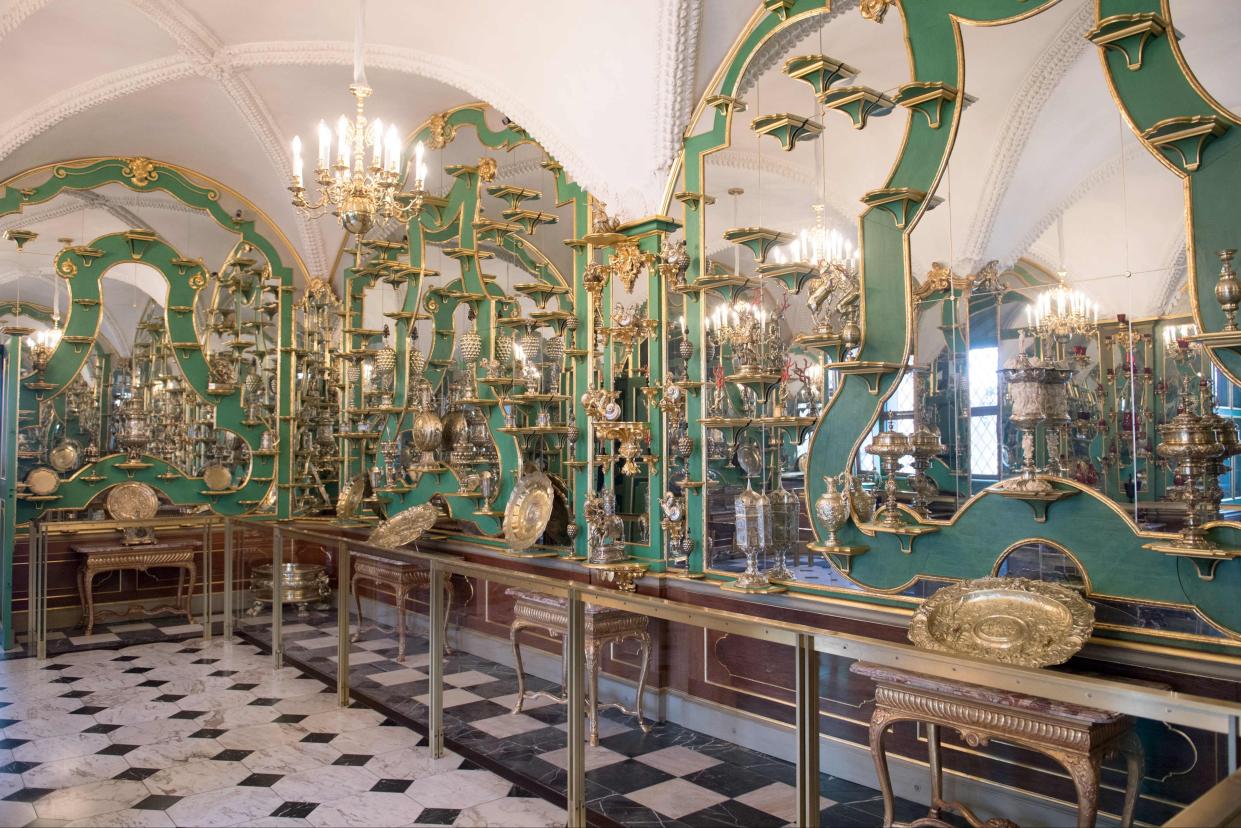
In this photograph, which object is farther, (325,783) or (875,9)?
(325,783)

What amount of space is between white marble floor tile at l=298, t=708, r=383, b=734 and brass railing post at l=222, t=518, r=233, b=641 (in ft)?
9.82

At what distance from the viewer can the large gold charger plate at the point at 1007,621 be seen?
12.6 ft

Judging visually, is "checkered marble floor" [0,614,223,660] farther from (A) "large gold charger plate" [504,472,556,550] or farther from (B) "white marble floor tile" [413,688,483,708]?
(B) "white marble floor tile" [413,688,483,708]

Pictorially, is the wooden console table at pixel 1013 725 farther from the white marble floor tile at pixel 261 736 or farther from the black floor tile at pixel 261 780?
the white marble floor tile at pixel 261 736

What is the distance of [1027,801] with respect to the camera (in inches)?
160

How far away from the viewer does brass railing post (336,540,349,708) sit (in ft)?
21.1

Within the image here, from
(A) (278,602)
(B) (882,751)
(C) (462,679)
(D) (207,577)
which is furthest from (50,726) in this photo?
(B) (882,751)

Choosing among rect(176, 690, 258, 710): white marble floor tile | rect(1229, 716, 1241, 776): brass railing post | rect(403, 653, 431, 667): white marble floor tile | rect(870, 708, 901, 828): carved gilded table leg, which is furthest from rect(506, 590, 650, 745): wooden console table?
rect(1229, 716, 1241, 776): brass railing post

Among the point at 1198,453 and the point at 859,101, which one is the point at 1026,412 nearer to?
the point at 1198,453

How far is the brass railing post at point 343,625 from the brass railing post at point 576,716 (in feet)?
8.68

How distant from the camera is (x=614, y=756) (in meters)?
4.82

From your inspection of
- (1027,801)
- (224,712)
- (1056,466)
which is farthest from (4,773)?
(1056,466)

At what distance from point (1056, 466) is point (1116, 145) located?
144 cm

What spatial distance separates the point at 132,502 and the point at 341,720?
17.1 ft
